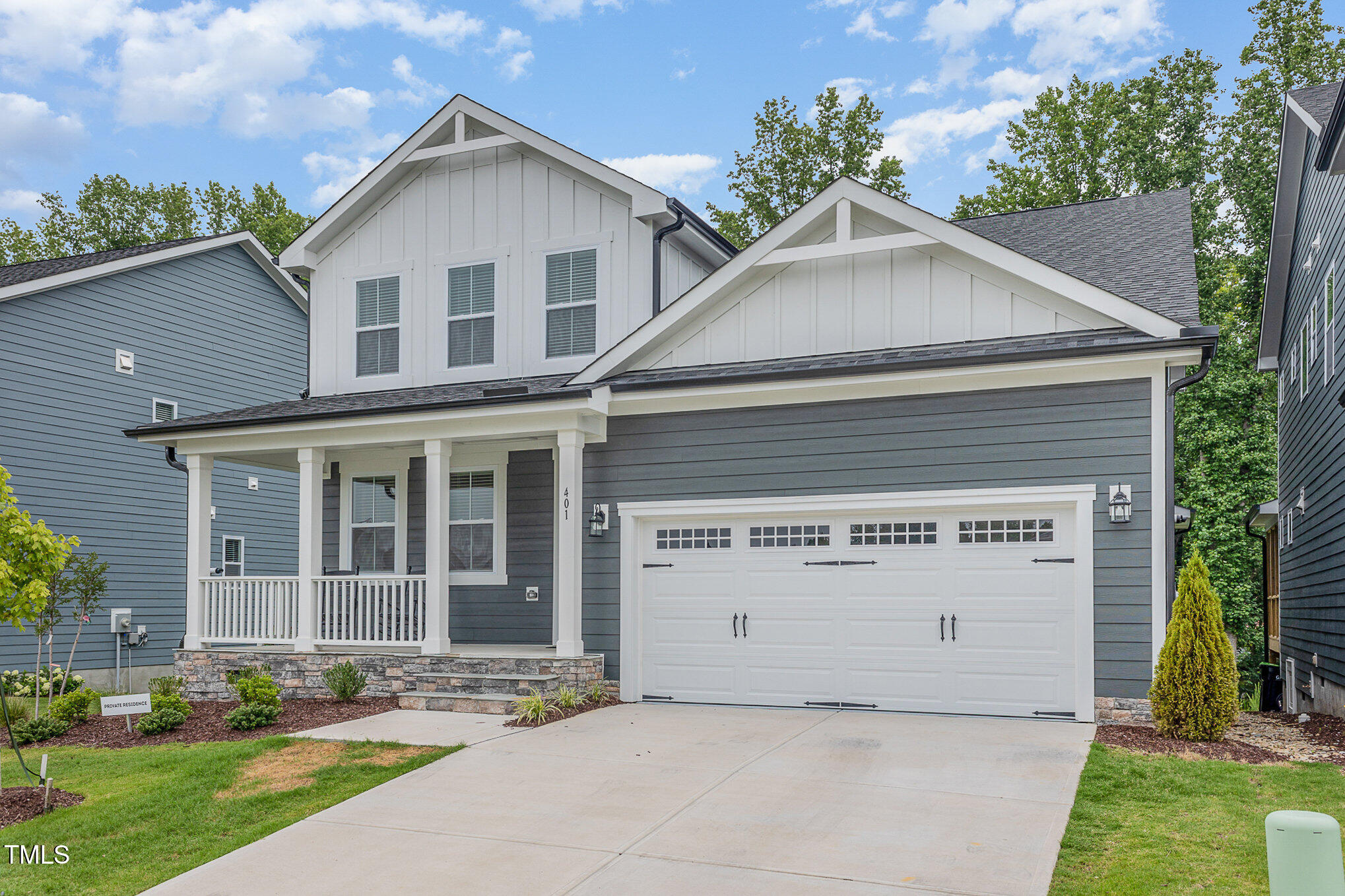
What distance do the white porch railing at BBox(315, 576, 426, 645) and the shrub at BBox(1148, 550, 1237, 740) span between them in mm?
7575

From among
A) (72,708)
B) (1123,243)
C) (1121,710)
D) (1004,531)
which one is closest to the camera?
(1121,710)

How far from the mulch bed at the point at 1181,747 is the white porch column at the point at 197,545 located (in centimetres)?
1013

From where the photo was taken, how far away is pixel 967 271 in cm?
1037

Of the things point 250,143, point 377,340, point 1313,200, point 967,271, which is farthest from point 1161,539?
point 250,143

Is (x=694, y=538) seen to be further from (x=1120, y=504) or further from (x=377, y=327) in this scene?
(x=377, y=327)

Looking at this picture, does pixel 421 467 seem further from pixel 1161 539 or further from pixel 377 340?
pixel 1161 539

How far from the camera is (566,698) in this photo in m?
10.3

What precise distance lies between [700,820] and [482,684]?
4.92 metres

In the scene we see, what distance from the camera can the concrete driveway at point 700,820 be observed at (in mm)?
5348

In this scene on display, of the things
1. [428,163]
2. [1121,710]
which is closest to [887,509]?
[1121,710]

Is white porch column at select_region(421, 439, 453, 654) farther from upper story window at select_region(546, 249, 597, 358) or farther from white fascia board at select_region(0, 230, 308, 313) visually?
white fascia board at select_region(0, 230, 308, 313)

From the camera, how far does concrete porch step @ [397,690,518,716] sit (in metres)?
10.4

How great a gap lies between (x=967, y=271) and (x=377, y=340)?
804cm

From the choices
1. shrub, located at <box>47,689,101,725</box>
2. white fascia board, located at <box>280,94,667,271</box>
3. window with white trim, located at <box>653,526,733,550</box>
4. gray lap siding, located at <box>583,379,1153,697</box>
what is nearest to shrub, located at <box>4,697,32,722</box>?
shrub, located at <box>47,689,101,725</box>
